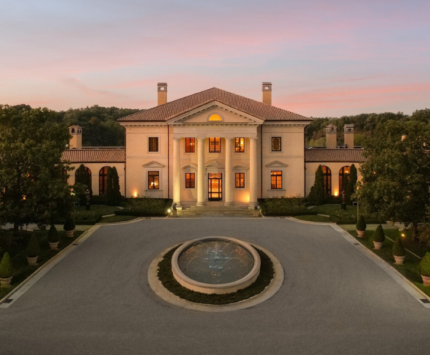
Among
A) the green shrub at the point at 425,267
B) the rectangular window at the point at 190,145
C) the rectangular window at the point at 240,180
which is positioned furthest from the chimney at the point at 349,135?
the green shrub at the point at 425,267

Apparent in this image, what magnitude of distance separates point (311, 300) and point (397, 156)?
10.6 meters

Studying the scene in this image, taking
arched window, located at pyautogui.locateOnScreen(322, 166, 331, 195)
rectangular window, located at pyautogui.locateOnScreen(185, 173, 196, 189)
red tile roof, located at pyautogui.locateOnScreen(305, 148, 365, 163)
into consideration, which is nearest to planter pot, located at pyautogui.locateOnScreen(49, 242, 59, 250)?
rectangular window, located at pyautogui.locateOnScreen(185, 173, 196, 189)

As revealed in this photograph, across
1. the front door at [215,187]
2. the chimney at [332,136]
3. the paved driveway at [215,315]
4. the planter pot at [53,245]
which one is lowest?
the paved driveway at [215,315]

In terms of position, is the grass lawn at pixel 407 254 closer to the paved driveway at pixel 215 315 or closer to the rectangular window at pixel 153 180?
the paved driveway at pixel 215 315

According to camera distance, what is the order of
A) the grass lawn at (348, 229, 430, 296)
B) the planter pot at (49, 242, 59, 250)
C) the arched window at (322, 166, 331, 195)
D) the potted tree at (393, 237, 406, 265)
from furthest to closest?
the arched window at (322, 166, 331, 195)
the planter pot at (49, 242, 59, 250)
the potted tree at (393, 237, 406, 265)
the grass lawn at (348, 229, 430, 296)

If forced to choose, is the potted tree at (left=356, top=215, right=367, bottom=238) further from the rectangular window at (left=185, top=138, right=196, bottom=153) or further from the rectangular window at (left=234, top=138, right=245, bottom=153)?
the rectangular window at (left=185, top=138, right=196, bottom=153)

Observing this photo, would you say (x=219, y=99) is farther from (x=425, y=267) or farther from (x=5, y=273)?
(x=5, y=273)

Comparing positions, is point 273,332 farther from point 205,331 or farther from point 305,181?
point 305,181

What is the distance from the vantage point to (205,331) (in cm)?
1576

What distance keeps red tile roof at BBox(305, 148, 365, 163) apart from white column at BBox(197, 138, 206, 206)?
1099 cm

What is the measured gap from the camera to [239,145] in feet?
131

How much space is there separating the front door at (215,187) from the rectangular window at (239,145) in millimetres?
2930

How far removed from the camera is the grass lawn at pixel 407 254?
68.4 feet

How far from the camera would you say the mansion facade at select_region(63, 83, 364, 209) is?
38125 mm
